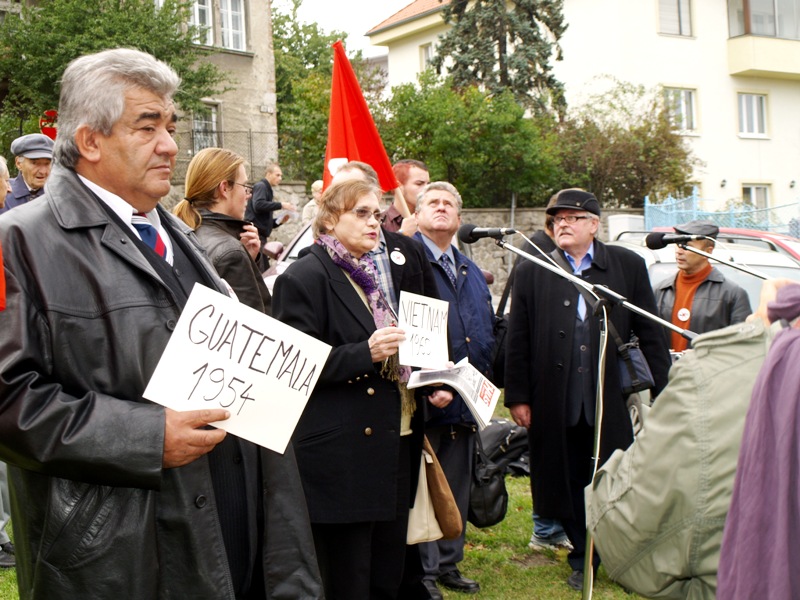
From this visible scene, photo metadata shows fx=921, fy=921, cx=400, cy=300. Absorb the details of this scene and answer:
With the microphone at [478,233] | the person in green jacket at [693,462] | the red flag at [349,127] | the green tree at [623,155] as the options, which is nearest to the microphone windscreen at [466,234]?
the microphone at [478,233]

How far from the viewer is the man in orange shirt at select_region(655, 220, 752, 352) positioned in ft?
21.0

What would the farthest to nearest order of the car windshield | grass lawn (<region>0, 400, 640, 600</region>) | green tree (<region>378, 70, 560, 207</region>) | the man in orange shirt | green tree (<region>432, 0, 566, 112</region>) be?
green tree (<region>432, 0, 566, 112</region>)
green tree (<region>378, 70, 560, 207</region>)
the car windshield
the man in orange shirt
grass lawn (<region>0, 400, 640, 600</region>)

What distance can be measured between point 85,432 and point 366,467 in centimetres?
202

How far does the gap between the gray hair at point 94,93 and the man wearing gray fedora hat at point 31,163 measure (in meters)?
4.48

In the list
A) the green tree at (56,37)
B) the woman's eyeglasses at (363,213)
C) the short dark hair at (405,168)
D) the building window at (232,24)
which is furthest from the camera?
the building window at (232,24)

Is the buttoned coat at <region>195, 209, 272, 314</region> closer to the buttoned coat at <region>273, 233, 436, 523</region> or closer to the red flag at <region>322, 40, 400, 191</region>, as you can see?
the buttoned coat at <region>273, 233, 436, 523</region>

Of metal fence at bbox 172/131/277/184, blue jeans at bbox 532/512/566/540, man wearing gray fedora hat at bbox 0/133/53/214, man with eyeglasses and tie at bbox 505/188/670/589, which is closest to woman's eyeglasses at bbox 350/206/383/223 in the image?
man with eyeglasses and tie at bbox 505/188/670/589

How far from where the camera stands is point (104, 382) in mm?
2348

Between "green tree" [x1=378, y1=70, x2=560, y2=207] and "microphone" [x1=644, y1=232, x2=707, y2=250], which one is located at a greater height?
"green tree" [x1=378, y1=70, x2=560, y2=207]

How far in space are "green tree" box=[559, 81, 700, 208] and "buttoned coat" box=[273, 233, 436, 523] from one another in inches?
845

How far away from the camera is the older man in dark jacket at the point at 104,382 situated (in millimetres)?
2242

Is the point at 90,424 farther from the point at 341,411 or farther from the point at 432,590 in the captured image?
the point at 432,590

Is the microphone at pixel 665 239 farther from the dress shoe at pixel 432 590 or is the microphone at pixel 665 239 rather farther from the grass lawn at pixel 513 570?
the dress shoe at pixel 432 590

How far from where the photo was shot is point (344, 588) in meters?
4.15
